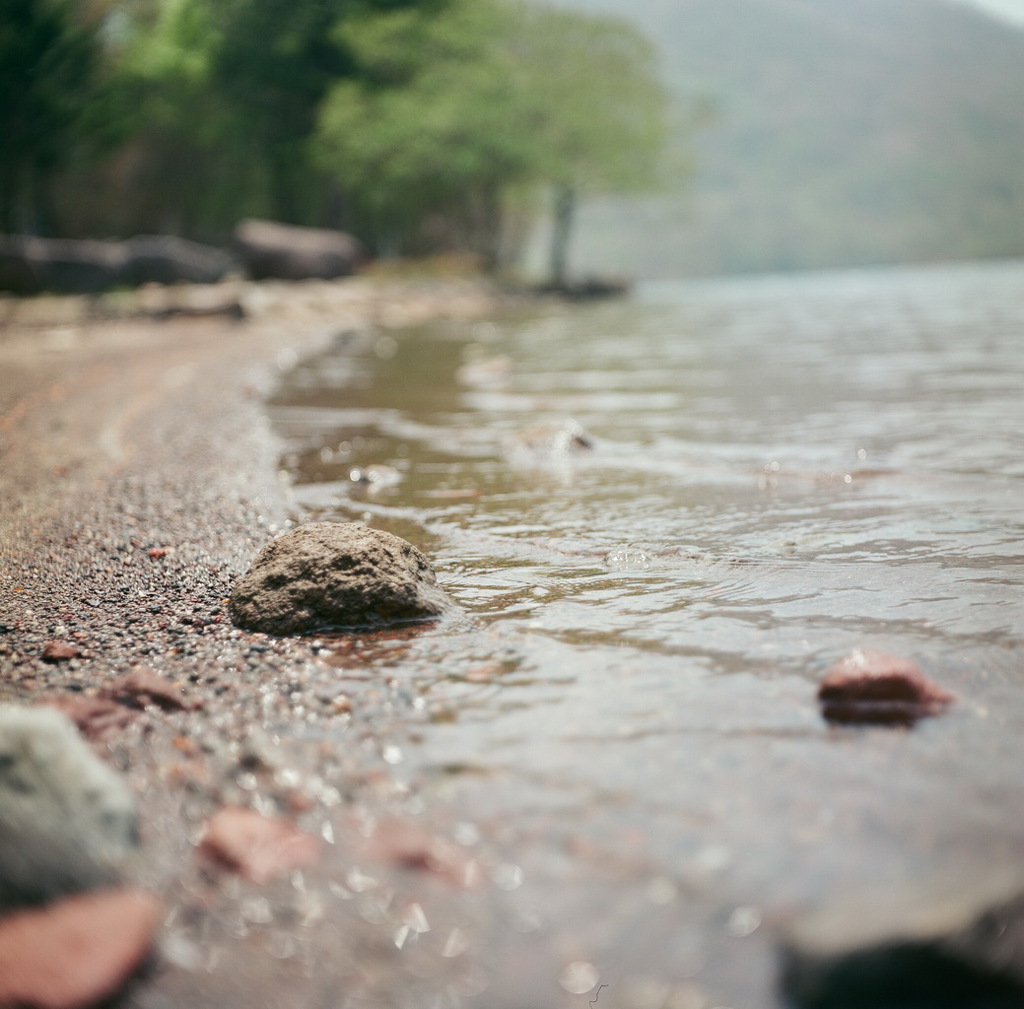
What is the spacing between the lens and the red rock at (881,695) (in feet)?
8.90

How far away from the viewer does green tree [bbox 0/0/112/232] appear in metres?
31.4

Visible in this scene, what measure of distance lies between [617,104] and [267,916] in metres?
45.3

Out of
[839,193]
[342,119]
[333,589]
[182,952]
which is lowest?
[182,952]

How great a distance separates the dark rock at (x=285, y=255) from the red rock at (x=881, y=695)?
2820 centimetres

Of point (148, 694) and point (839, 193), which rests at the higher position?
point (839, 193)

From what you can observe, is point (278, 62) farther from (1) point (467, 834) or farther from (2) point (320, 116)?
(1) point (467, 834)

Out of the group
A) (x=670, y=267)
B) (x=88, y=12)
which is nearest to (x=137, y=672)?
(x=88, y=12)

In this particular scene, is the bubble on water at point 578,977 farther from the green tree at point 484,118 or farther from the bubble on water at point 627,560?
the green tree at point 484,118

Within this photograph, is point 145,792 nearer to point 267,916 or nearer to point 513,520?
point 267,916

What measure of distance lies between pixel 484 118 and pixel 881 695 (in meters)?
36.5

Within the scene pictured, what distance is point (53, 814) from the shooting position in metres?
2.14

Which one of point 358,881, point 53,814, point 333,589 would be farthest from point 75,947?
point 333,589

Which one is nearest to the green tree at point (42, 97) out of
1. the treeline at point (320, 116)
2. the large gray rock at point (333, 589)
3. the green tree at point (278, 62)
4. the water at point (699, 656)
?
the treeline at point (320, 116)

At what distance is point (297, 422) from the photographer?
8828 mm
